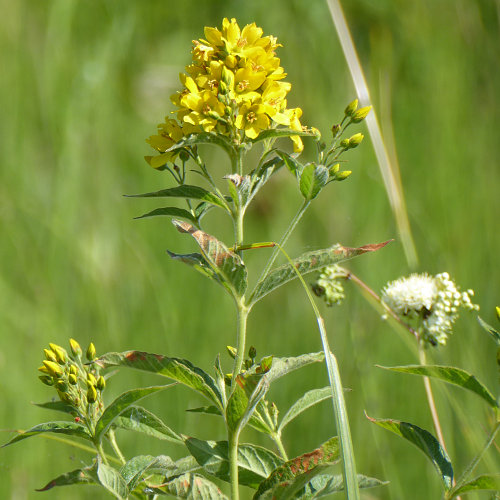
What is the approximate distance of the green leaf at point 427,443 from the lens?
67cm

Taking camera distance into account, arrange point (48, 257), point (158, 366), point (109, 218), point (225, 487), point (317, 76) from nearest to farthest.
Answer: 1. point (158, 366)
2. point (225, 487)
3. point (48, 257)
4. point (109, 218)
5. point (317, 76)

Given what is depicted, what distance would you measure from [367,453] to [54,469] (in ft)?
2.23

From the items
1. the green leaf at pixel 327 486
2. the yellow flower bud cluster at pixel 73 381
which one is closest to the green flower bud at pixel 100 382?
the yellow flower bud cluster at pixel 73 381

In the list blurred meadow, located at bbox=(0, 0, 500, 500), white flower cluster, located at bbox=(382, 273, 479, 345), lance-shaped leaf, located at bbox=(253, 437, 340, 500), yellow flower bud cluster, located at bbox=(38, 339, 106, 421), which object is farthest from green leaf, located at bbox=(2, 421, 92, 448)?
blurred meadow, located at bbox=(0, 0, 500, 500)

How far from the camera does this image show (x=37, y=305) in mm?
1690

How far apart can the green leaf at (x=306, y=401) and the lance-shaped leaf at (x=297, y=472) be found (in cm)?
7

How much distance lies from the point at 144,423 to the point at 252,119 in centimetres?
34

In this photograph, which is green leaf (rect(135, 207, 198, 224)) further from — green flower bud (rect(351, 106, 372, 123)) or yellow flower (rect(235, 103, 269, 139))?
green flower bud (rect(351, 106, 372, 123))

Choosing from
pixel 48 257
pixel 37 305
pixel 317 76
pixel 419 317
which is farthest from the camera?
pixel 317 76

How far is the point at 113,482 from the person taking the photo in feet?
2.06

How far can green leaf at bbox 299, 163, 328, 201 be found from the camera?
2.19 ft

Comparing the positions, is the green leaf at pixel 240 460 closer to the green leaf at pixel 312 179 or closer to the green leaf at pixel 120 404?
the green leaf at pixel 120 404

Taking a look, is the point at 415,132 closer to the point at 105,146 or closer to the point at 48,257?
the point at 105,146

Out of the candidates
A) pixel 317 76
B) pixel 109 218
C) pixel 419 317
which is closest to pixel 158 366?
pixel 419 317
